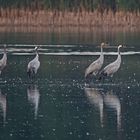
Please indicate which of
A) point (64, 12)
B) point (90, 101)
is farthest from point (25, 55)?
point (64, 12)

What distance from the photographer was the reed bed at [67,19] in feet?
143

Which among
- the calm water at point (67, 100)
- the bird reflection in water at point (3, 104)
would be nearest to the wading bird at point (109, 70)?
the calm water at point (67, 100)

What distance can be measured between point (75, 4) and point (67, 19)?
1.88 metres

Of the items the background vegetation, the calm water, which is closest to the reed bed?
the background vegetation

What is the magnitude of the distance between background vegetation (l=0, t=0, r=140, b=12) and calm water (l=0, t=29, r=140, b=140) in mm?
14402

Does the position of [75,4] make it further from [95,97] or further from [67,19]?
[95,97]

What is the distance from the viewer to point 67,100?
18.8m

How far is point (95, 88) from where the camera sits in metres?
21.1

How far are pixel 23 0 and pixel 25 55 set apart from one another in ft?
55.3

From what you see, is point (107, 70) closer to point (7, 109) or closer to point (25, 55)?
point (7, 109)

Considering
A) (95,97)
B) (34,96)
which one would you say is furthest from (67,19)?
(95,97)

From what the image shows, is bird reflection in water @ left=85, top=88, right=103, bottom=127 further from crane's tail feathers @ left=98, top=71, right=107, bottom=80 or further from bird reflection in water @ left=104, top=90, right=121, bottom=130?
crane's tail feathers @ left=98, top=71, right=107, bottom=80

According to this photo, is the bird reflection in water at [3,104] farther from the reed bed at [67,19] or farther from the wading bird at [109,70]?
the reed bed at [67,19]

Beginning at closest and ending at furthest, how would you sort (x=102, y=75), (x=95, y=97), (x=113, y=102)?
(x=113, y=102) < (x=95, y=97) < (x=102, y=75)
